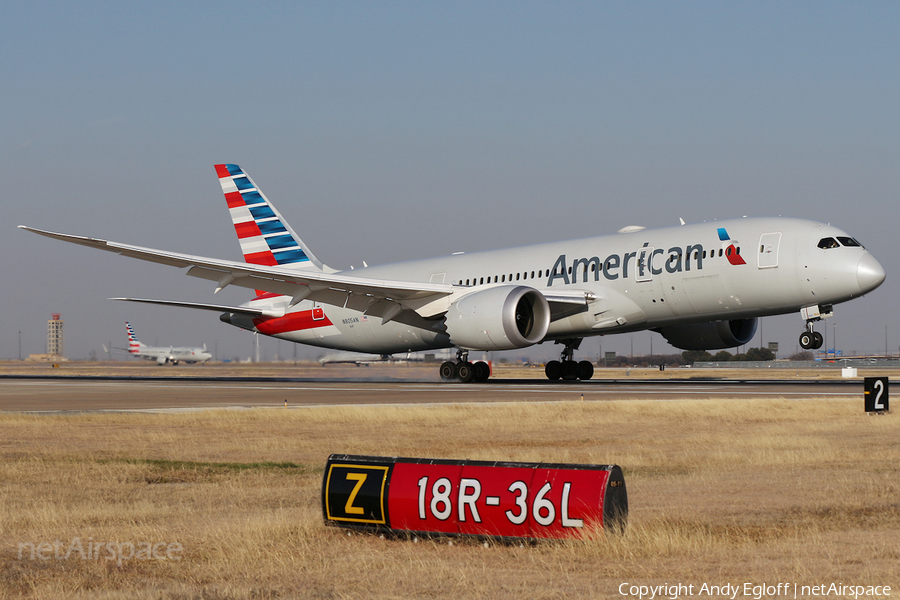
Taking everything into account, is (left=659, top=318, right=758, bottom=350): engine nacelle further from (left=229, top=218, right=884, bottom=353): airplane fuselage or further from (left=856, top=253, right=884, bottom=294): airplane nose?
(left=856, top=253, right=884, bottom=294): airplane nose

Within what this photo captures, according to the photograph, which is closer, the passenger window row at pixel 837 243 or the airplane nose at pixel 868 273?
the airplane nose at pixel 868 273

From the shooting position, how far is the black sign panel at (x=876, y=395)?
21062mm

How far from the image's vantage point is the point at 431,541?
25.5 ft

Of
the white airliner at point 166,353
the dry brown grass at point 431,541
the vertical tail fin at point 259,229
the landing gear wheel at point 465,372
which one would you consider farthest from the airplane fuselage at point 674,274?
the white airliner at point 166,353

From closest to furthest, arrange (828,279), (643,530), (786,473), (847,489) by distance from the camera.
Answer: (643,530) → (847,489) → (786,473) → (828,279)

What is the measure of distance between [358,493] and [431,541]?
751 mm

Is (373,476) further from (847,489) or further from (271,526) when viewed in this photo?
(847,489)

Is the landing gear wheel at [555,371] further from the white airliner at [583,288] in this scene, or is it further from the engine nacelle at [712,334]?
the engine nacelle at [712,334]

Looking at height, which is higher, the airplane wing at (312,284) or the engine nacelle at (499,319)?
the airplane wing at (312,284)

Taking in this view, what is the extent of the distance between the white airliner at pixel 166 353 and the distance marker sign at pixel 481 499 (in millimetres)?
145381

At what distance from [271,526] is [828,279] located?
25.5 m

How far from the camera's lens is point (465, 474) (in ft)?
25.3

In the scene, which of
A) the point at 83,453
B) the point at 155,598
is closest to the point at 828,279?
the point at 83,453

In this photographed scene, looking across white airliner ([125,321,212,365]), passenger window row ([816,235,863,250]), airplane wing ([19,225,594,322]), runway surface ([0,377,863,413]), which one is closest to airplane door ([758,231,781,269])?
passenger window row ([816,235,863,250])
